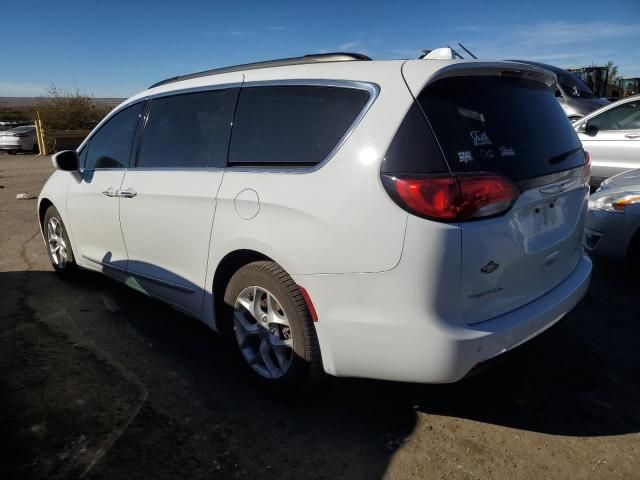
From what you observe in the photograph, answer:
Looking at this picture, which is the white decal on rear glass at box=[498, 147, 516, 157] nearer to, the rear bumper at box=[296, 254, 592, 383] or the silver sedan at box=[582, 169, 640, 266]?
the rear bumper at box=[296, 254, 592, 383]

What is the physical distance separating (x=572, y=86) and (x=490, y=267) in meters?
9.55

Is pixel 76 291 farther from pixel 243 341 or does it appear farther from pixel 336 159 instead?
pixel 336 159

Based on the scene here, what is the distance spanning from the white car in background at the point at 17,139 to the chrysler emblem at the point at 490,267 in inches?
976

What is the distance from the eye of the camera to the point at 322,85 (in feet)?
8.64

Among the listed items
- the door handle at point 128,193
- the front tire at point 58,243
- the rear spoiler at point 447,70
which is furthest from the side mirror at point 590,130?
the front tire at point 58,243

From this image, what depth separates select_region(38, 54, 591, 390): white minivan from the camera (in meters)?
2.19

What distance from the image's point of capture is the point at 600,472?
2.29 m

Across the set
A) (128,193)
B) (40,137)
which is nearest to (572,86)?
(128,193)

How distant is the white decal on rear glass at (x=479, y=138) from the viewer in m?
2.31

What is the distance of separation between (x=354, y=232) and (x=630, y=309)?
2896mm

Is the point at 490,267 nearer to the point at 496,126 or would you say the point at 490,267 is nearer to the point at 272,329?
the point at 496,126

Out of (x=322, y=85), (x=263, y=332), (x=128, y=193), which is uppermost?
(x=322, y=85)

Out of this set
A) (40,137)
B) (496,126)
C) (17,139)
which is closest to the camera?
(496,126)

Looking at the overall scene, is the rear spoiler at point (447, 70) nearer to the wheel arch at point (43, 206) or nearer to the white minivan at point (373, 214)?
the white minivan at point (373, 214)
